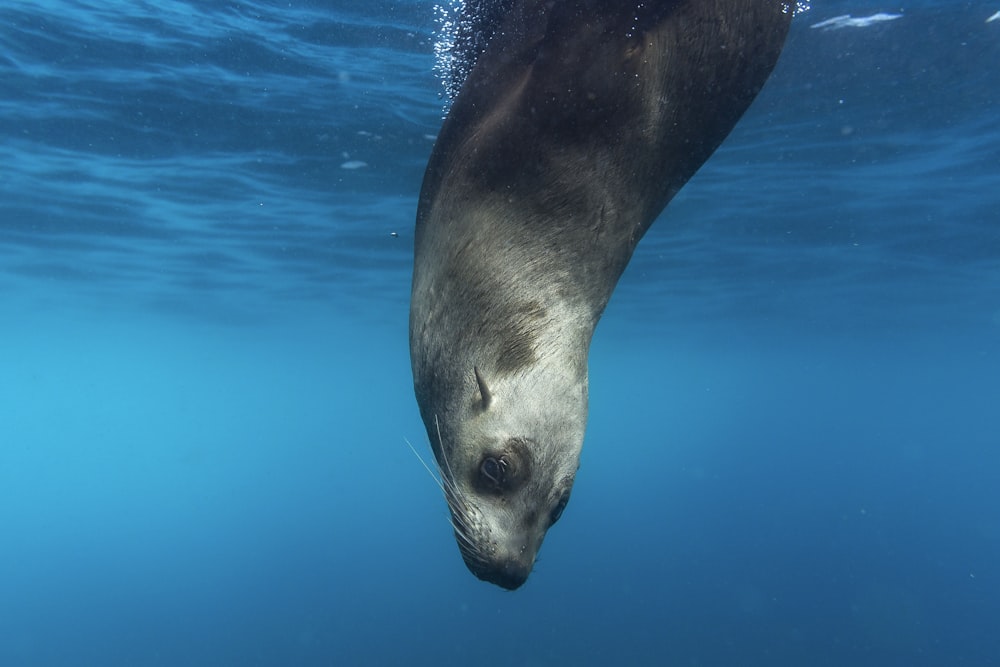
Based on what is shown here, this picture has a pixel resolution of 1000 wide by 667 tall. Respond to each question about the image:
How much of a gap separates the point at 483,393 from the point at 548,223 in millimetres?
753

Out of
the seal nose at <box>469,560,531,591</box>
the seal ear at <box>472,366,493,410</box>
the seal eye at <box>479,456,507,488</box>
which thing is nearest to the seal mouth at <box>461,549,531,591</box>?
the seal nose at <box>469,560,531,591</box>

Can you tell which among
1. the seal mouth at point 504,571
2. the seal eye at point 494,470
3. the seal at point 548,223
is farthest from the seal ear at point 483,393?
the seal mouth at point 504,571

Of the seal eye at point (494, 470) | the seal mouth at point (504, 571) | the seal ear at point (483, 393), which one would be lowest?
the seal mouth at point (504, 571)

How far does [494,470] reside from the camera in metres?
2.53

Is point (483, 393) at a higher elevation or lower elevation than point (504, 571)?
higher

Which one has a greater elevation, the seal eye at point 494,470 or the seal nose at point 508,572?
the seal eye at point 494,470

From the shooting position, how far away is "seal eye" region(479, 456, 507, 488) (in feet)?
8.20

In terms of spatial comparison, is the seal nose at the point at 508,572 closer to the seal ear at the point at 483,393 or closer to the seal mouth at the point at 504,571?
the seal mouth at the point at 504,571

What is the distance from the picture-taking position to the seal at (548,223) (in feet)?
8.34

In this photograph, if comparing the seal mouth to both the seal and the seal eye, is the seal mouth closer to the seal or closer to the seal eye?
the seal

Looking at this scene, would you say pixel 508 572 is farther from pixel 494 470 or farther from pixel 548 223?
pixel 548 223

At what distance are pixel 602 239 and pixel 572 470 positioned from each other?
93 centimetres

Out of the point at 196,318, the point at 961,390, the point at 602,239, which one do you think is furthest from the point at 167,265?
the point at 961,390

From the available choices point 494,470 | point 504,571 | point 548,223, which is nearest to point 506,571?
point 504,571
